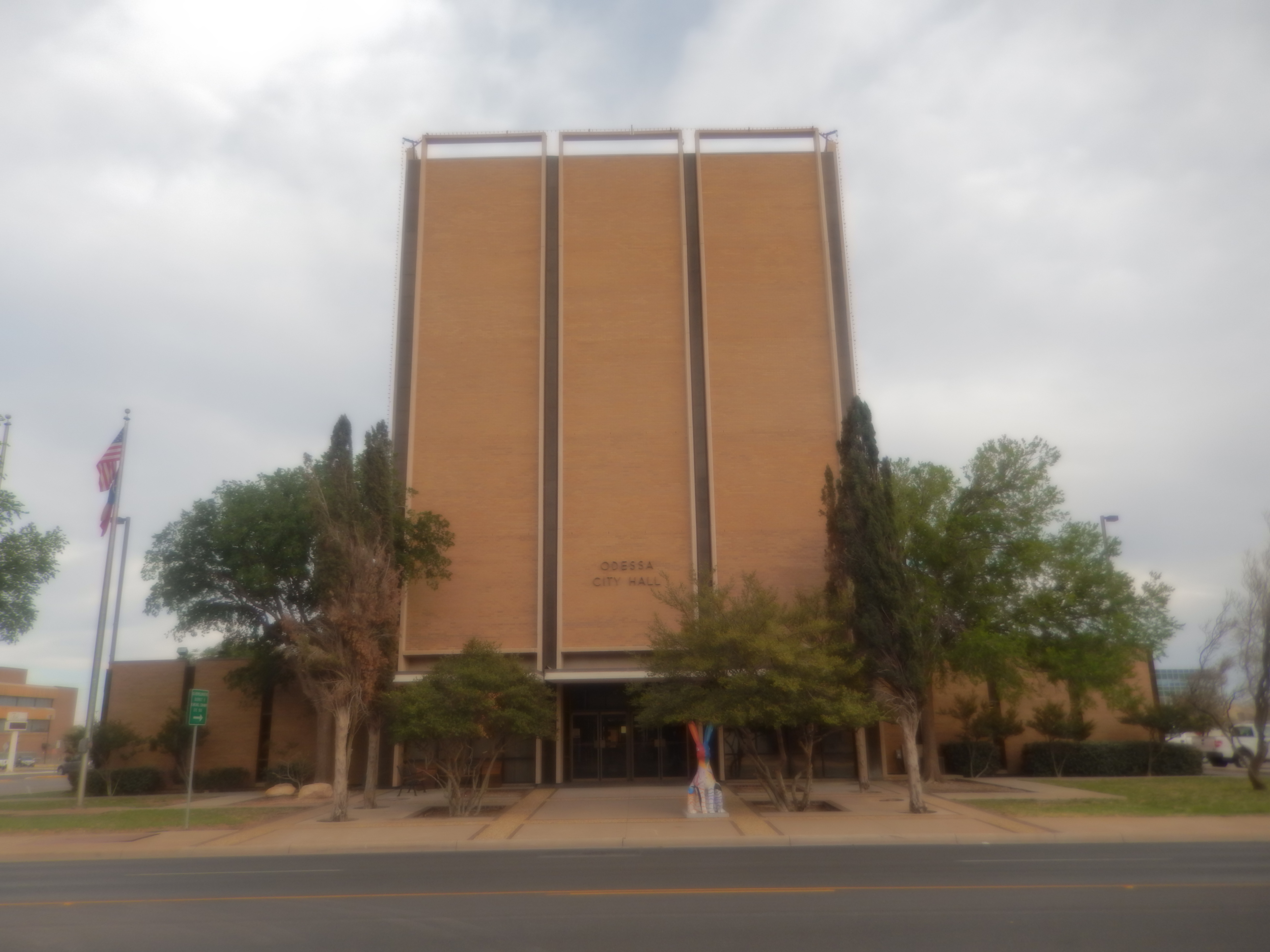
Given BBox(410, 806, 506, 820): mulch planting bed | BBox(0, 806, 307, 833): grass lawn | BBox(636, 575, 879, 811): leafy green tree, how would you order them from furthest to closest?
BBox(410, 806, 506, 820): mulch planting bed
BBox(0, 806, 307, 833): grass lawn
BBox(636, 575, 879, 811): leafy green tree

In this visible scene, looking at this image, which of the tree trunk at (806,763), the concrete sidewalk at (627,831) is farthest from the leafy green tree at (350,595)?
the tree trunk at (806,763)

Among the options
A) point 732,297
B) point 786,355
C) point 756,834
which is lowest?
point 756,834

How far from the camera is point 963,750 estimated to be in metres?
33.4

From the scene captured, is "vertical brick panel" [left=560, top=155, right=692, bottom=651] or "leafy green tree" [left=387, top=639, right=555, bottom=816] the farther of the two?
"vertical brick panel" [left=560, top=155, right=692, bottom=651]

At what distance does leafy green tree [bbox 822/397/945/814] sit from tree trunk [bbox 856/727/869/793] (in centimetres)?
438

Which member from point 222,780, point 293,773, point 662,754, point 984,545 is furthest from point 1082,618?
point 222,780

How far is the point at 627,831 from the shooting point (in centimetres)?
2005

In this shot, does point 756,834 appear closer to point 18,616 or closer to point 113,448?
point 113,448

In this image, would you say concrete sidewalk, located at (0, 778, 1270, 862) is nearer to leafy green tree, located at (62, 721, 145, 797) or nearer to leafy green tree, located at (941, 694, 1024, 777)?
leafy green tree, located at (941, 694, 1024, 777)

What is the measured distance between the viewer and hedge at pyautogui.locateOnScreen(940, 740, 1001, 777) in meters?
33.3

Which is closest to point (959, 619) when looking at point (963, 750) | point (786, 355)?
point (963, 750)

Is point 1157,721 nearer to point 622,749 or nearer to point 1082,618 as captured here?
point 1082,618

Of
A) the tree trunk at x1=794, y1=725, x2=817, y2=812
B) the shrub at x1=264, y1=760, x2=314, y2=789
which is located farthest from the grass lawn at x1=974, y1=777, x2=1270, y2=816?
the shrub at x1=264, y1=760, x2=314, y2=789

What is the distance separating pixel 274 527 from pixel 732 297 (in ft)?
57.4
